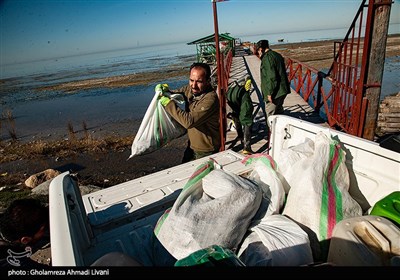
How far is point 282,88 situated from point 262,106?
8.63 feet

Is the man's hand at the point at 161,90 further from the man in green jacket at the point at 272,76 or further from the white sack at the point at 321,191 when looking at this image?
the man in green jacket at the point at 272,76

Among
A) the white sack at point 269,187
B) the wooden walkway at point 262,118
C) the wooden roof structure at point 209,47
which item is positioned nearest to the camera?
the white sack at point 269,187

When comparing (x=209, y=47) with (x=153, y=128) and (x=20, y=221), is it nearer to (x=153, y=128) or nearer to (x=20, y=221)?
(x=153, y=128)

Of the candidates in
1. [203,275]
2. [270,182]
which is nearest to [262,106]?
[270,182]

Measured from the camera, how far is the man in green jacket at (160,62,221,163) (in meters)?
2.57

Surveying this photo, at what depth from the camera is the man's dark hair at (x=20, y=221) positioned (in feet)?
5.78

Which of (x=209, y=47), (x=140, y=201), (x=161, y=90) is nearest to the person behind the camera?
(x=140, y=201)

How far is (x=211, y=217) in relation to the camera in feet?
4.32

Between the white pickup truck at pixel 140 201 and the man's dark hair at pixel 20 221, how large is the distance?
15.5 inches

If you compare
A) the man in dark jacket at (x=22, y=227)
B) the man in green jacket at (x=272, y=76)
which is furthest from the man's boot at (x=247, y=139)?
the man in dark jacket at (x=22, y=227)

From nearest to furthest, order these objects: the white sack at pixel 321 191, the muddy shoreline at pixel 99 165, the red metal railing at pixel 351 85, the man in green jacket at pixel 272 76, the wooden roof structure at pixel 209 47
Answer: the white sack at pixel 321 191, the red metal railing at pixel 351 85, the man in green jacket at pixel 272 76, the muddy shoreline at pixel 99 165, the wooden roof structure at pixel 209 47

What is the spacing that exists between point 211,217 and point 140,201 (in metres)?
1.12

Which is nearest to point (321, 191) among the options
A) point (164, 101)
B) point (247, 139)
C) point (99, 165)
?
point (164, 101)

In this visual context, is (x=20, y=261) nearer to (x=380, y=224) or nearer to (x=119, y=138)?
(x=380, y=224)
